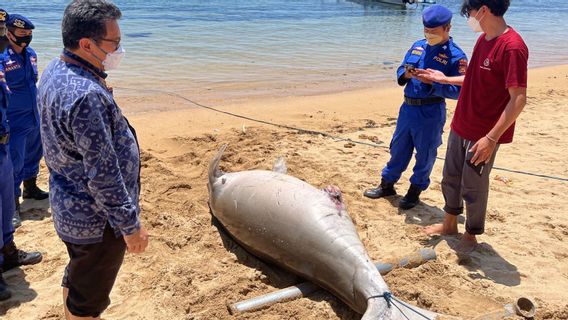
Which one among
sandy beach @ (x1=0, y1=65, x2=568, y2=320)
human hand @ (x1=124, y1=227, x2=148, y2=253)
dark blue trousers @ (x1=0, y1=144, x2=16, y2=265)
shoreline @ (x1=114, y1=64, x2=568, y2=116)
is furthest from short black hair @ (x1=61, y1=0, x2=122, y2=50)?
shoreline @ (x1=114, y1=64, x2=568, y2=116)

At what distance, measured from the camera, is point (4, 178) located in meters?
4.15

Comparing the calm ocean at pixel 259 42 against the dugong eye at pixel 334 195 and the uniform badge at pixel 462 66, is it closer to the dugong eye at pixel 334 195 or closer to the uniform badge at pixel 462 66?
the uniform badge at pixel 462 66

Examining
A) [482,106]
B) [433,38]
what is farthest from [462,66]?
[482,106]

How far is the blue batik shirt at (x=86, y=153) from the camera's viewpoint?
2.55 m

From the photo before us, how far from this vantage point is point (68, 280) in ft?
10.2

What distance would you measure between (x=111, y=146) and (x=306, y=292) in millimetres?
2226

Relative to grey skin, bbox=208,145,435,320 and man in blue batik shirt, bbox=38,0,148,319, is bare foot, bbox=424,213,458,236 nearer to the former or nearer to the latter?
grey skin, bbox=208,145,435,320

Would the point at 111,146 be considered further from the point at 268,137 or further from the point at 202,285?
the point at 268,137

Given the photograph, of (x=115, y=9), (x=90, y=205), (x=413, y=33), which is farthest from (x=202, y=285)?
(x=413, y=33)

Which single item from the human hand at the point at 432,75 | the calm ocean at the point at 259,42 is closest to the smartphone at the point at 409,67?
the human hand at the point at 432,75

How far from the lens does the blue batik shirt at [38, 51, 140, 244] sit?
8.36ft

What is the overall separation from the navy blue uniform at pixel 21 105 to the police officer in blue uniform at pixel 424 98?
4091 millimetres

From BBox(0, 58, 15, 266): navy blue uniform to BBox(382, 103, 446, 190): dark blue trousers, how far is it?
13.1ft

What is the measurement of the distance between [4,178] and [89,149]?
2.06 meters
